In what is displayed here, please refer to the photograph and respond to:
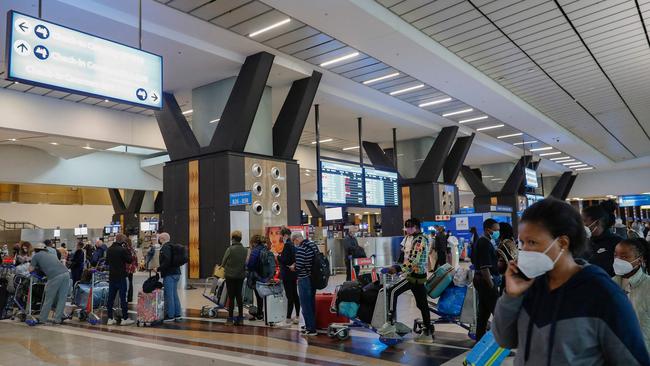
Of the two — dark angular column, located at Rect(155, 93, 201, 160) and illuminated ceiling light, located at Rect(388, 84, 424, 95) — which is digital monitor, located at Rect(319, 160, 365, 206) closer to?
illuminated ceiling light, located at Rect(388, 84, 424, 95)

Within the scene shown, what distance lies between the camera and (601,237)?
3443mm

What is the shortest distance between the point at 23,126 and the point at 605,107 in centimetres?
1824

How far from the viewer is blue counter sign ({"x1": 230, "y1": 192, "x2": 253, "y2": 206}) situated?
35.2 feet

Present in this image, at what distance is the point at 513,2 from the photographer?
8.62 meters

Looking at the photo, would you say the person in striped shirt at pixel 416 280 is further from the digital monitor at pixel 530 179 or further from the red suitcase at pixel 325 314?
the digital monitor at pixel 530 179

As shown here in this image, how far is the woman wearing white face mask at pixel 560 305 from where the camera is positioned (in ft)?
4.16

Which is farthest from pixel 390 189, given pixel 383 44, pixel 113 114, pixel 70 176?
pixel 70 176

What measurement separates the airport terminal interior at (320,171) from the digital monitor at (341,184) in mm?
78

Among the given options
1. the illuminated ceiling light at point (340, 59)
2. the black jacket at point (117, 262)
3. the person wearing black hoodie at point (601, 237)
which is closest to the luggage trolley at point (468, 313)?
the person wearing black hoodie at point (601, 237)

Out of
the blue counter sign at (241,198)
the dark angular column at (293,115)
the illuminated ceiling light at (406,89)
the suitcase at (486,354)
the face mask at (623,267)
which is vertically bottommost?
the suitcase at (486,354)

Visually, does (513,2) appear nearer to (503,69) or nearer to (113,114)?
(503,69)

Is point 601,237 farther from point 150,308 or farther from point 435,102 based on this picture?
point 435,102

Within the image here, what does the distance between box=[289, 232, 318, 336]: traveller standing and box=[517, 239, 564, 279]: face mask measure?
17.7 feet

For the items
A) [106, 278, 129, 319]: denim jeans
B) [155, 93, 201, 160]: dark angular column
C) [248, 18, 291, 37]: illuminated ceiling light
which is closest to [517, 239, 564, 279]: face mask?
[106, 278, 129, 319]: denim jeans
